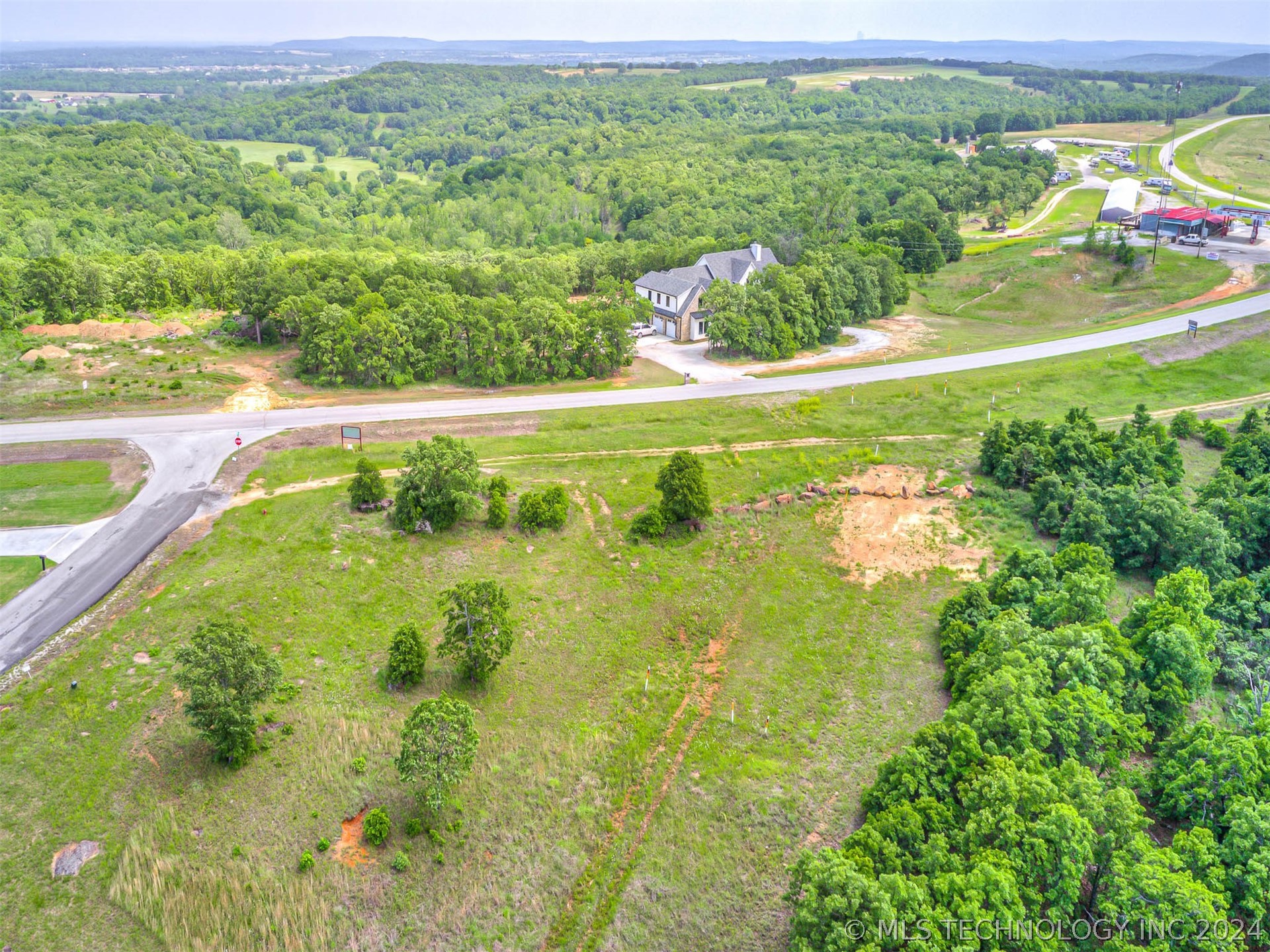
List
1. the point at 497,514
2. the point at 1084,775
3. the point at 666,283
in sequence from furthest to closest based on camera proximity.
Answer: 1. the point at 666,283
2. the point at 497,514
3. the point at 1084,775

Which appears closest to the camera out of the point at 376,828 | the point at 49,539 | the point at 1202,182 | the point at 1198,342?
the point at 376,828

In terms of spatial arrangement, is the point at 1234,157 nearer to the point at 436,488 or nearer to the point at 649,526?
the point at 649,526

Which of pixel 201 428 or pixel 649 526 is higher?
pixel 201 428

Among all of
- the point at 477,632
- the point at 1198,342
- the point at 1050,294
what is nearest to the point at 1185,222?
the point at 1050,294

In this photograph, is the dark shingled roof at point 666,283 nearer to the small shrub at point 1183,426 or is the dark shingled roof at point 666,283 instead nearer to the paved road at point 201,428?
the paved road at point 201,428

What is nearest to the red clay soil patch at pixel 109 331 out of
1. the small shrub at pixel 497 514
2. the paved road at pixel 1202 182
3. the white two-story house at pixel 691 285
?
the small shrub at pixel 497 514

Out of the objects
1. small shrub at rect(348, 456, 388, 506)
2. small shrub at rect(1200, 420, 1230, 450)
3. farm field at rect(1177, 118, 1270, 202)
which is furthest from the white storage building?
small shrub at rect(348, 456, 388, 506)

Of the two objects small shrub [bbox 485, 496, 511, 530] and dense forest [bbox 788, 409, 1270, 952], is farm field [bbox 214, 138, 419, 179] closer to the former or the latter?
small shrub [bbox 485, 496, 511, 530]
